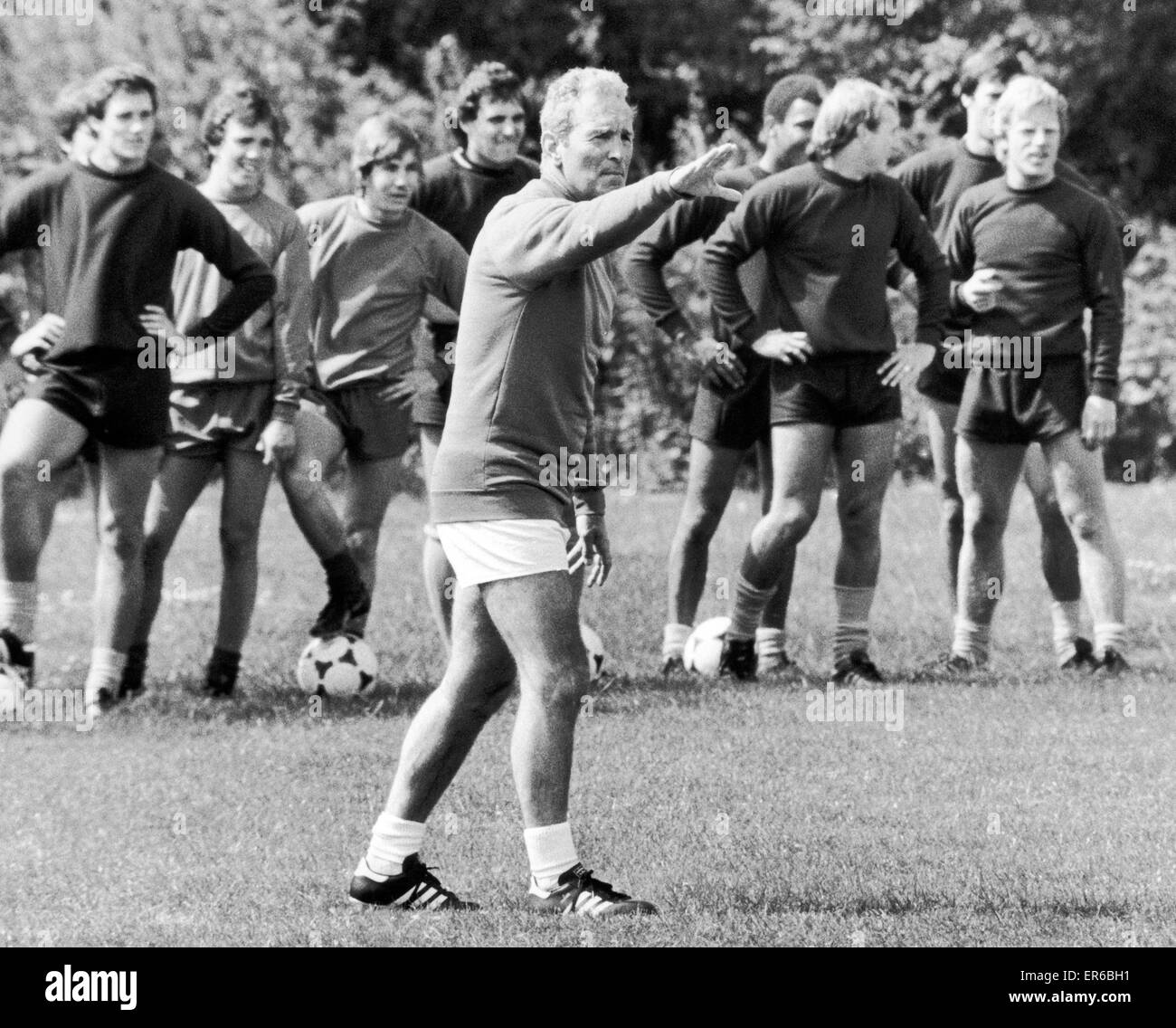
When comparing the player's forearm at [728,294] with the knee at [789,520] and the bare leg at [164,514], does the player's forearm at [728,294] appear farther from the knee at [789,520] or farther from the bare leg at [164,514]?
the bare leg at [164,514]

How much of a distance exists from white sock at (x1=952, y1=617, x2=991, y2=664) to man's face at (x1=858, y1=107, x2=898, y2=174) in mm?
2164

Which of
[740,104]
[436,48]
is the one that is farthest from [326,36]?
[740,104]

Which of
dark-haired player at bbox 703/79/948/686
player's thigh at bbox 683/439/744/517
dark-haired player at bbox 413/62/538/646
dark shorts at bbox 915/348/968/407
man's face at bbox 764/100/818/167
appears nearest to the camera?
dark-haired player at bbox 413/62/538/646

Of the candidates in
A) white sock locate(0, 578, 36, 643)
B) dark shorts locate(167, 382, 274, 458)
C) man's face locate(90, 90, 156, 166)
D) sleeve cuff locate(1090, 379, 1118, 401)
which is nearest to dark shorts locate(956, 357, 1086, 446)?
sleeve cuff locate(1090, 379, 1118, 401)

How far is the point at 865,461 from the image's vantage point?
9508mm

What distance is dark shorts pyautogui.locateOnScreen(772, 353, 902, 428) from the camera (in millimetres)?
9414

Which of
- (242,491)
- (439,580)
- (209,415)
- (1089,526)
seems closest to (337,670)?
(439,580)

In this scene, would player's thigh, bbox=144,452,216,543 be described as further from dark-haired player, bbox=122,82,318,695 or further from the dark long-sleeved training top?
the dark long-sleeved training top

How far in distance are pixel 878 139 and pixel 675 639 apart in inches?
98.7

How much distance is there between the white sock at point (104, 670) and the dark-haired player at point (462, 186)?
138 centimetres

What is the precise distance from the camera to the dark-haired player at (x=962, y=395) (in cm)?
1020

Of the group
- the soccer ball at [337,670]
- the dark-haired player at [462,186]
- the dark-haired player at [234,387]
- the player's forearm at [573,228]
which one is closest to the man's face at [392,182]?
the dark-haired player at [462,186]

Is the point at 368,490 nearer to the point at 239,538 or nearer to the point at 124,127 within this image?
the point at 239,538
